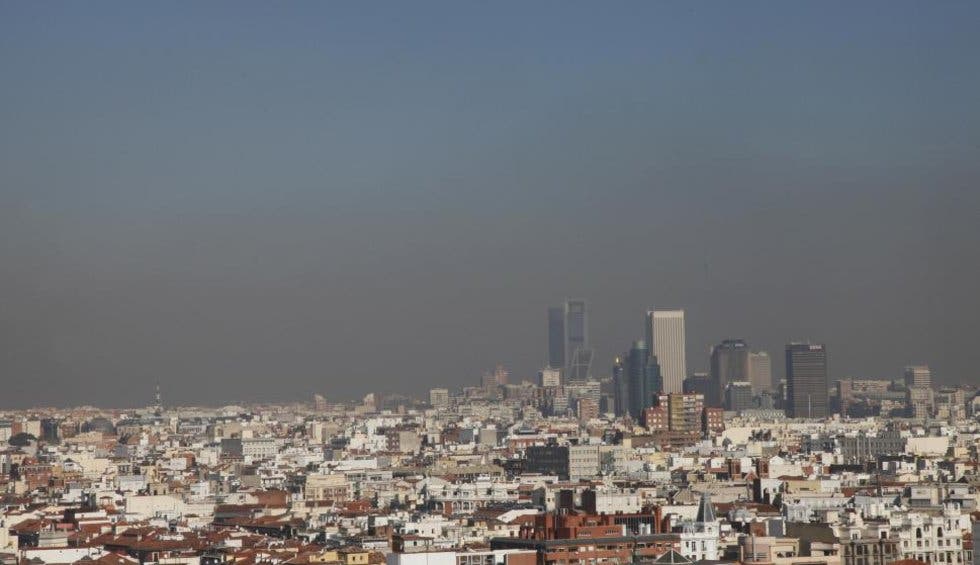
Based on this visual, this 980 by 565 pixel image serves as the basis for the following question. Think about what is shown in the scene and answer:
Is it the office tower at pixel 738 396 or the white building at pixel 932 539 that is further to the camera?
the office tower at pixel 738 396

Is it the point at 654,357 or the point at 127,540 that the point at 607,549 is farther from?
the point at 654,357

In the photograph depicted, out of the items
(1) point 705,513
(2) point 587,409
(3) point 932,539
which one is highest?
(2) point 587,409

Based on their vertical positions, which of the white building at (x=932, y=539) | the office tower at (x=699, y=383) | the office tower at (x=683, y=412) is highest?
the office tower at (x=699, y=383)

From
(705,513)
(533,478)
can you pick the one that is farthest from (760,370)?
(705,513)

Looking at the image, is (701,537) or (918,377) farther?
(918,377)

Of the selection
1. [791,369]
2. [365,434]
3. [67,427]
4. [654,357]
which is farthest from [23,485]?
[654,357]

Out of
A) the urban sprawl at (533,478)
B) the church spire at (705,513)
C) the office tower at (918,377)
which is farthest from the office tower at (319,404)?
the church spire at (705,513)

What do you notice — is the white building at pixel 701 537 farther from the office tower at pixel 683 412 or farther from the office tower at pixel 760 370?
the office tower at pixel 760 370

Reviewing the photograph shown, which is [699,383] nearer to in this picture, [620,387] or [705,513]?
[620,387]
